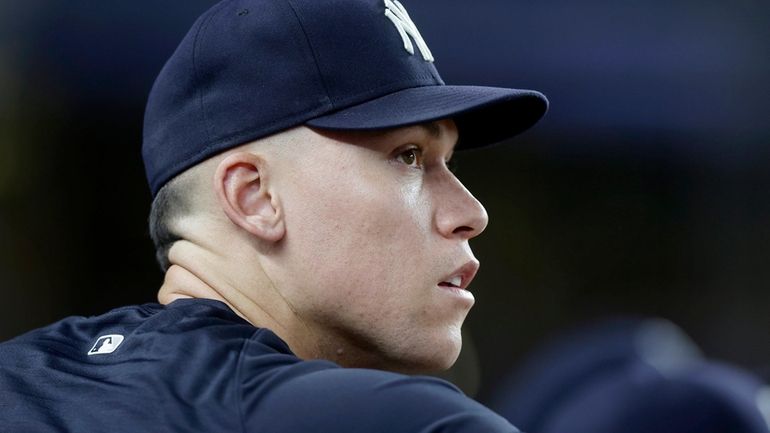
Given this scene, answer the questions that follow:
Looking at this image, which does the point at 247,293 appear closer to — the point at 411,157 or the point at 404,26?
the point at 411,157

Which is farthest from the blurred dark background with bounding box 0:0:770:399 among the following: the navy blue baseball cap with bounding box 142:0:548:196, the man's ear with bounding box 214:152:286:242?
the man's ear with bounding box 214:152:286:242

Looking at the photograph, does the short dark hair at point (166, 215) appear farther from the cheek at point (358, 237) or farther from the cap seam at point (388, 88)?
the cap seam at point (388, 88)

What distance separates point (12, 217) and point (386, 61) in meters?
5.62

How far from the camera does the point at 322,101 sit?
2197 millimetres

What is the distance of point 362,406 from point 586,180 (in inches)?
267

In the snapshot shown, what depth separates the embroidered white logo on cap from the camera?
80.3 inches

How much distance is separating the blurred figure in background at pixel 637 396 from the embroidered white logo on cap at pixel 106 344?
41.5 inches

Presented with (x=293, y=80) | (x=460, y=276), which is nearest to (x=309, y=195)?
(x=293, y=80)

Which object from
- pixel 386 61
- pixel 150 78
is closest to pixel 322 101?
pixel 386 61

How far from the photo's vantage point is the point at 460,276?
2318 millimetres

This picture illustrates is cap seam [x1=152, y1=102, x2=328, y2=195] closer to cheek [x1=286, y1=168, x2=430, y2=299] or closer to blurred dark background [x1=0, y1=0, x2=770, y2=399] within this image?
cheek [x1=286, y1=168, x2=430, y2=299]

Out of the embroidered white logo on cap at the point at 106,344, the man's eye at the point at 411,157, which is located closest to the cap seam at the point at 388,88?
the man's eye at the point at 411,157

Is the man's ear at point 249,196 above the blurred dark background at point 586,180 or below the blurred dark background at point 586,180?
above

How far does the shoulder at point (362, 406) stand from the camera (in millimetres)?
1694
